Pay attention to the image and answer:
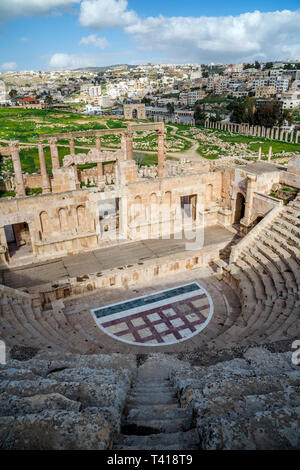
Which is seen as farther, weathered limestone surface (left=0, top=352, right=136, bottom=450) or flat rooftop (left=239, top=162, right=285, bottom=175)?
flat rooftop (left=239, top=162, right=285, bottom=175)

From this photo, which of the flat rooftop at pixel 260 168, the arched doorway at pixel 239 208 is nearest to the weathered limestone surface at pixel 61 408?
the arched doorway at pixel 239 208

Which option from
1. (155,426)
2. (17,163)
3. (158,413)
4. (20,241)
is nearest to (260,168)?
(17,163)

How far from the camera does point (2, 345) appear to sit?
947 centimetres

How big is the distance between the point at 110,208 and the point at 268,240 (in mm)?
11141

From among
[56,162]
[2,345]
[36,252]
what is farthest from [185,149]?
[2,345]

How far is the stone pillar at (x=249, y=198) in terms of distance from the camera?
19000mm

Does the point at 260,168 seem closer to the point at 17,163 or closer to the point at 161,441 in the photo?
the point at 17,163

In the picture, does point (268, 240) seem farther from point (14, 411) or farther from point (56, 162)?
point (14, 411)

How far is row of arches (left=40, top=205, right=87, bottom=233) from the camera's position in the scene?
56.0 feet

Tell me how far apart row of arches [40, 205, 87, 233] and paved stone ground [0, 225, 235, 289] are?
5.16 feet

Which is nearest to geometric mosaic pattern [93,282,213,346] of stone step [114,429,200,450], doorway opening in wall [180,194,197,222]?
doorway opening in wall [180,194,197,222]

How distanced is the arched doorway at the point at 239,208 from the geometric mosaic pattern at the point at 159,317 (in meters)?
6.84
